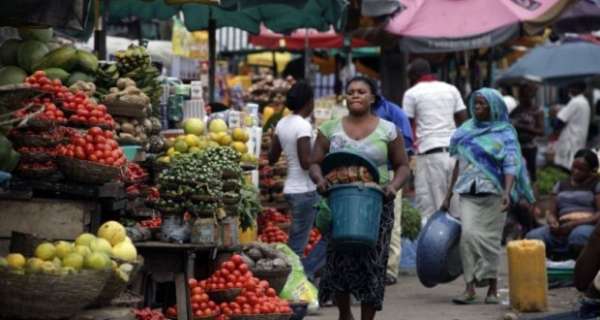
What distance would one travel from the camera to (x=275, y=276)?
10.9 meters

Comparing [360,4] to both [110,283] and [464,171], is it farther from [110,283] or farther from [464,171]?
[110,283]

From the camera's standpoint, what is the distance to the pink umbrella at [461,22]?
16.8 meters

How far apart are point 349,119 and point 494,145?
247 cm

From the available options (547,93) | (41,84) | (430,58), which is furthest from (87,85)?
(547,93)

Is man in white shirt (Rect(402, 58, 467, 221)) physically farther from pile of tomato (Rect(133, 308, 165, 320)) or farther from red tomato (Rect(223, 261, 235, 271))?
pile of tomato (Rect(133, 308, 165, 320))

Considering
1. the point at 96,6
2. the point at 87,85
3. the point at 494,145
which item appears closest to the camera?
the point at 87,85

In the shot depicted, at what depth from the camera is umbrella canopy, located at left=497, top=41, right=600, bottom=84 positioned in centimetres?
2548

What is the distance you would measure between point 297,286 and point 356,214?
2.08 meters

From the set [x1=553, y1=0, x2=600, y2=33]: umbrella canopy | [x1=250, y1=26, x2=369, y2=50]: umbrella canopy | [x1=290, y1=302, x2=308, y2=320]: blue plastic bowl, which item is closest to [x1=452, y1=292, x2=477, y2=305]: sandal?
[x1=290, y1=302, x2=308, y2=320]: blue plastic bowl

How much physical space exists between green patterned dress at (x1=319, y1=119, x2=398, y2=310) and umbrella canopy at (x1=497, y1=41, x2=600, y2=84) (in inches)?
619

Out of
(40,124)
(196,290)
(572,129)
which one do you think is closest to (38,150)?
(40,124)

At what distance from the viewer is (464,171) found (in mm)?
12477

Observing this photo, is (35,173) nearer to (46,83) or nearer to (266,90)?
(46,83)

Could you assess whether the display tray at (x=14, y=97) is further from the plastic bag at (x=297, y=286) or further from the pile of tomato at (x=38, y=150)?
the plastic bag at (x=297, y=286)
